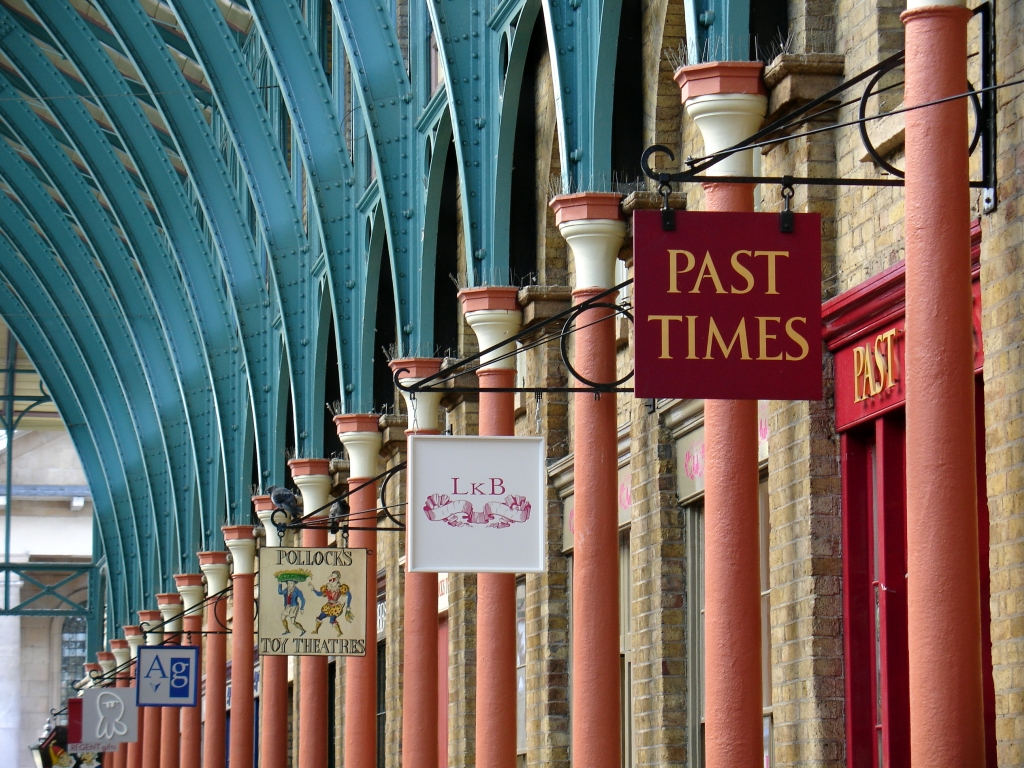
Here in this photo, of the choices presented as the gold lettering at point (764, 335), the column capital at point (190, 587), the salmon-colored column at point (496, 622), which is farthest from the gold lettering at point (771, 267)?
the column capital at point (190, 587)

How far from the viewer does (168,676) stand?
3328cm

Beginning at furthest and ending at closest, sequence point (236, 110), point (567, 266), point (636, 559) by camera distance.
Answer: point (236, 110) < point (567, 266) < point (636, 559)

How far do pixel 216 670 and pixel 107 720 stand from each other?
602cm

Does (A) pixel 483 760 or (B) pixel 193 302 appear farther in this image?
(B) pixel 193 302

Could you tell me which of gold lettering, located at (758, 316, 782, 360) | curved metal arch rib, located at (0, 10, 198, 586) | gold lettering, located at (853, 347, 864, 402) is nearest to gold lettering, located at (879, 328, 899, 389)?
gold lettering, located at (853, 347, 864, 402)

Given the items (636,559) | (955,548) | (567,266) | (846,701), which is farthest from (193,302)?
(955,548)

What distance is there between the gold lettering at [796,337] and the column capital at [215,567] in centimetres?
2620

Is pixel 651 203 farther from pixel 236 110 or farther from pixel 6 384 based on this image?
pixel 6 384

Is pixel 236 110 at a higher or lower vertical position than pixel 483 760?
higher

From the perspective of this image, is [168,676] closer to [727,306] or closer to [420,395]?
[420,395]

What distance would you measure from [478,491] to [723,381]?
4.61m

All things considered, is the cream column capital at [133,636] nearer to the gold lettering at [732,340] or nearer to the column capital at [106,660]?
the column capital at [106,660]

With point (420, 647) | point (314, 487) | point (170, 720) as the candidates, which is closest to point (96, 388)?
point (170, 720)

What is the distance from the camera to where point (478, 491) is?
14008 mm
